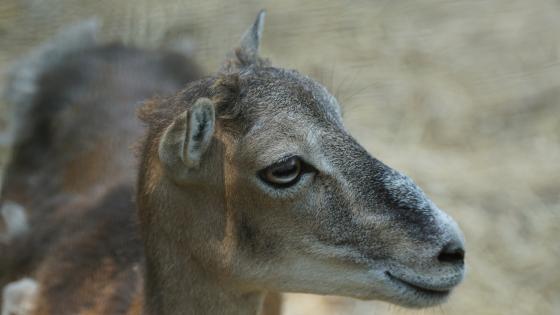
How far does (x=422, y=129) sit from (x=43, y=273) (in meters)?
3.66

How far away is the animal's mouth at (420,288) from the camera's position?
3406 mm

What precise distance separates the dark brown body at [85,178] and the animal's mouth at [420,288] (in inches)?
51.6

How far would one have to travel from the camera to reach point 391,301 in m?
3.45

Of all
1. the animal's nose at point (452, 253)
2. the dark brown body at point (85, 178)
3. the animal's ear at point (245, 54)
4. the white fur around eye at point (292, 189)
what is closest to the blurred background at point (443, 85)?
the dark brown body at point (85, 178)

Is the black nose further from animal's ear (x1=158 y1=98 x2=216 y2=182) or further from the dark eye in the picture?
animal's ear (x1=158 y1=98 x2=216 y2=182)

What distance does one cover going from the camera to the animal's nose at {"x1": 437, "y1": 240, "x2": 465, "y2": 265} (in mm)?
3342

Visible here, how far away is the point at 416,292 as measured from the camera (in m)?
3.42

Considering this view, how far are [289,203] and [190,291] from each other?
0.68 metres

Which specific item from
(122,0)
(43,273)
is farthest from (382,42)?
(43,273)

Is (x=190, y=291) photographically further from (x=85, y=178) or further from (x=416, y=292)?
(x=85, y=178)

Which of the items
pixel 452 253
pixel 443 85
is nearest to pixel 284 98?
pixel 452 253

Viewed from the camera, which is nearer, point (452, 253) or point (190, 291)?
point (452, 253)

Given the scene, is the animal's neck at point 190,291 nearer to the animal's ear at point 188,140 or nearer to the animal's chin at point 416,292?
the animal's ear at point 188,140

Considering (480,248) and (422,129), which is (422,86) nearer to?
(422,129)
